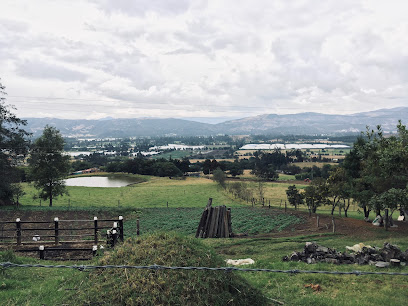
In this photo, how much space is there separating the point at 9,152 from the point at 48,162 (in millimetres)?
5221

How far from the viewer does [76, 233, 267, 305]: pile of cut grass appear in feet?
16.7

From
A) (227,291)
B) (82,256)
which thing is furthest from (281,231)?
(227,291)

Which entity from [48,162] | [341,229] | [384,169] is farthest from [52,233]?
[48,162]

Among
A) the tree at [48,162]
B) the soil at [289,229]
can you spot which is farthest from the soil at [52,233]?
the tree at [48,162]

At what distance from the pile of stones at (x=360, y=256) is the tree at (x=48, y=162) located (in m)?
37.2

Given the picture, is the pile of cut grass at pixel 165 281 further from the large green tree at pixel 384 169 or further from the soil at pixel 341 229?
the soil at pixel 341 229

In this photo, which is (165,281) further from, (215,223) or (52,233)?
(52,233)

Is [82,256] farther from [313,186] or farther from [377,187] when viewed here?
[313,186]

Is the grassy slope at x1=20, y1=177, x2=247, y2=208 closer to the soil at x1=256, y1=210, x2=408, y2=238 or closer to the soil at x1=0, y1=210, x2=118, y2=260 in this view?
the soil at x1=0, y1=210, x2=118, y2=260

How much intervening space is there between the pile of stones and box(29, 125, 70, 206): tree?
37.2 metres

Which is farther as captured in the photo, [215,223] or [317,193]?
[317,193]

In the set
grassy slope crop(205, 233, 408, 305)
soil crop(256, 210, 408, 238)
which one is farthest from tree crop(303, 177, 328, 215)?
grassy slope crop(205, 233, 408, 305)

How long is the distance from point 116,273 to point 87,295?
588 millimetres

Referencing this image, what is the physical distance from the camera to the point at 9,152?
1431 inches
